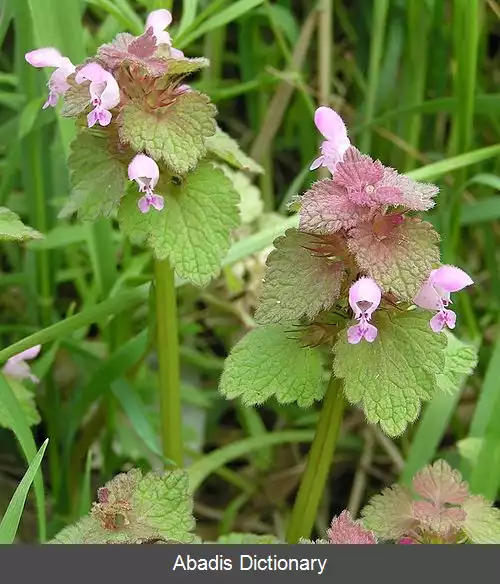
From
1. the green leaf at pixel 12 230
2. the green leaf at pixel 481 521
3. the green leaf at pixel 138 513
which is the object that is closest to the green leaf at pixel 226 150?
the green leaf at pixel 12 230

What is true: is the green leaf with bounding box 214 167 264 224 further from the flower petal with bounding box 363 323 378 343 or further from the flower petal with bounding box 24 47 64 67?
the flower petal with bounding box 363 323 378 343

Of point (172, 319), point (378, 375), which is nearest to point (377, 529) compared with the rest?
point (378, 375)

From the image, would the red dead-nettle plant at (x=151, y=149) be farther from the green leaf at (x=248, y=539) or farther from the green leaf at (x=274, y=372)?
the green leaf at (x=248, y=539)

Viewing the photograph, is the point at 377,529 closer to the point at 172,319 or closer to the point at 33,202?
the point at 172,319
